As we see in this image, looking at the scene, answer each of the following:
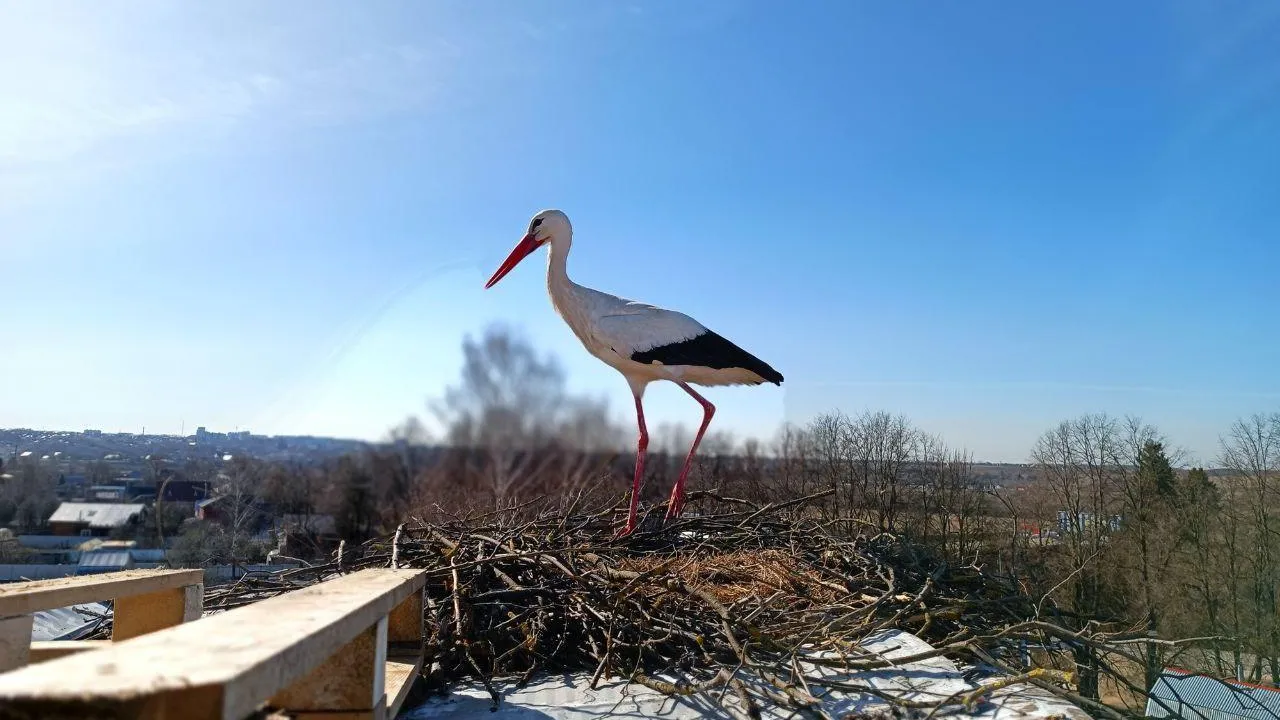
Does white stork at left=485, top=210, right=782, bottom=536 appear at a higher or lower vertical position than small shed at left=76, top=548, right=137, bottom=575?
higher

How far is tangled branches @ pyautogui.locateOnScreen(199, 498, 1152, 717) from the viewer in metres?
2.61

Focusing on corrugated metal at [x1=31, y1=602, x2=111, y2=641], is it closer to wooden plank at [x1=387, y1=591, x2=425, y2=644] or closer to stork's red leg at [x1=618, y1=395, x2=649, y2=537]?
wooden plank at [x1=387, y1=591, x2=425, y2=644]

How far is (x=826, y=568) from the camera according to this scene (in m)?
4.38

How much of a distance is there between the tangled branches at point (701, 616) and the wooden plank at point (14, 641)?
46.6 inches

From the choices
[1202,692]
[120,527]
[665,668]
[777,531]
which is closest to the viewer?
[665,668]

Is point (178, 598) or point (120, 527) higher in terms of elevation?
point (178, 598)

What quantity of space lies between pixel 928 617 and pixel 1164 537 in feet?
55.9

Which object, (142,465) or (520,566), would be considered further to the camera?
(142,465)

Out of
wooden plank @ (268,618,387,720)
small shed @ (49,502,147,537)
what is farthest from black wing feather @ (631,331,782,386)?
small shed @ (49,502,147,537)

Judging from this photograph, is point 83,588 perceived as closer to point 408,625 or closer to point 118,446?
point 408,625

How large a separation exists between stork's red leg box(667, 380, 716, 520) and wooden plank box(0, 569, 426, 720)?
14.2 feet

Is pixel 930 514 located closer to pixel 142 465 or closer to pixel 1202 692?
pixel 1202 692

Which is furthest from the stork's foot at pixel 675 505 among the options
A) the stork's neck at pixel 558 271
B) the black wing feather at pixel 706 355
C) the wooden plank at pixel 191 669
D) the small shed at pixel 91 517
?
the small shed at pixel 91 517

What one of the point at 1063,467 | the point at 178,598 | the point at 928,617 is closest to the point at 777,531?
the point at 928,617
